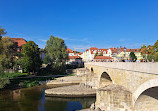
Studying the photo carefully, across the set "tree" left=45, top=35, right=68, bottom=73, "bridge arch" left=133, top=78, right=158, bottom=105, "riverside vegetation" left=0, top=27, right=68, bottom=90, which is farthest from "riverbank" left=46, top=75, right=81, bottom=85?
"bridge arch" left=133, top=78, right=158, bottom=105

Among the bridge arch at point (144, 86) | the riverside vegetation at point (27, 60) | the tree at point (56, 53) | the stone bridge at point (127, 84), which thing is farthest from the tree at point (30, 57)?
the bridge arch at point (144, 86)

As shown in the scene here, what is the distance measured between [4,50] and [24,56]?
11.1m

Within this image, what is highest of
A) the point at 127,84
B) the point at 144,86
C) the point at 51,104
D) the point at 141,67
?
the point at 141,67

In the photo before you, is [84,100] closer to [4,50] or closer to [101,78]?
[101,78]

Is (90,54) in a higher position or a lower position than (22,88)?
higher

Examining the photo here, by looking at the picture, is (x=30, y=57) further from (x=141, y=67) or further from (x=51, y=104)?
(x=141, y=67)

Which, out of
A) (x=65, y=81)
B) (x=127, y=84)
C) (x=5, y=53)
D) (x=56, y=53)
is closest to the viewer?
(x=127, y=84)

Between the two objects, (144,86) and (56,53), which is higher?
(56,53)

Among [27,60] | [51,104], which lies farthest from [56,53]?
[51,104]

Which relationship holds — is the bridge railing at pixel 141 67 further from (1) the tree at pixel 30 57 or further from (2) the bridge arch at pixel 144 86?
(1) the tree at pixel 30 57

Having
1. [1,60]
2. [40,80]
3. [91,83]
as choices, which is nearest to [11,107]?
[1,60]

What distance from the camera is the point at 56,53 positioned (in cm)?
5034

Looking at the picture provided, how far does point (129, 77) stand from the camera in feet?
35.4

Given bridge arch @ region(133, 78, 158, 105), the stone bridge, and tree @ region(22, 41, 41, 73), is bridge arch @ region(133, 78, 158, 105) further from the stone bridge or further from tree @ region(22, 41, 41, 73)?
tree @ region(22, 41, 41, 73)
